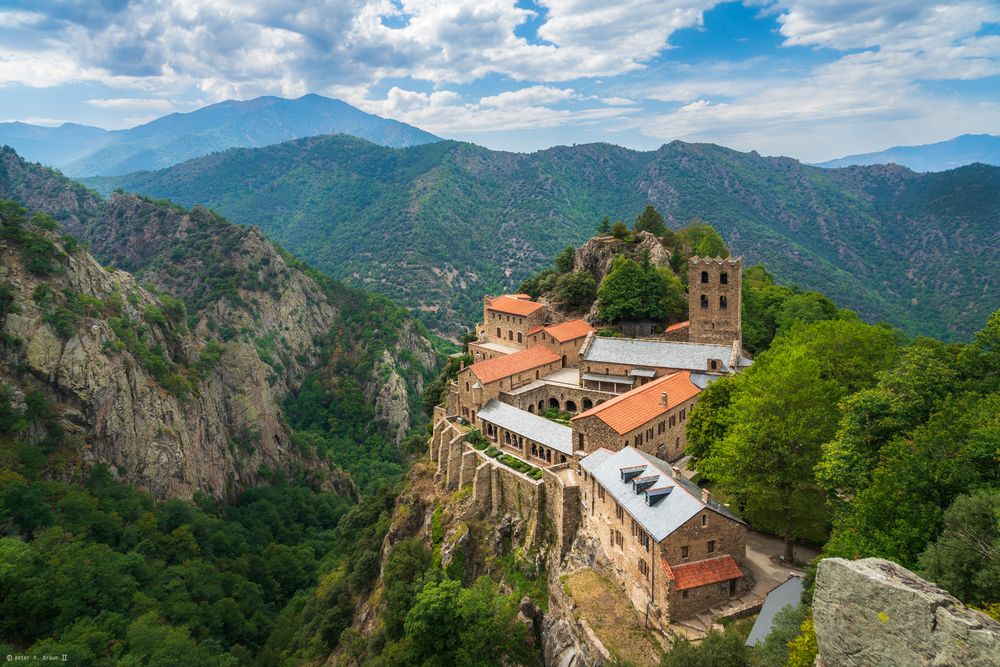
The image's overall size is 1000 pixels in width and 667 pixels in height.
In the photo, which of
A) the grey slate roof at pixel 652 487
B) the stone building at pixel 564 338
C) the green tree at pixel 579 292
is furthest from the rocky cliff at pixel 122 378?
the grey slate roof at pixel 652 487

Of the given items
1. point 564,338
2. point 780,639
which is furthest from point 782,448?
point 564,338

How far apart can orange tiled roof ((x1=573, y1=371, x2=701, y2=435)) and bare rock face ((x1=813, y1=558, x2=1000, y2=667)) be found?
25003 mm

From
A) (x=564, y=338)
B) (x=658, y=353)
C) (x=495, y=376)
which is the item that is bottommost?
(x=495, y=376)

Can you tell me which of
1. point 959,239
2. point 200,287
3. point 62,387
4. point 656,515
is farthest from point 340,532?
point 959,239

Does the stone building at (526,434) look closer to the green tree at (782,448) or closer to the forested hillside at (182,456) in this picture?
the green tree at (782,448)

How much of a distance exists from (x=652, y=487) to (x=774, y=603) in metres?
7.05

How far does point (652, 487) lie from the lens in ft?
98.0

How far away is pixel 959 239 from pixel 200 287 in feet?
700

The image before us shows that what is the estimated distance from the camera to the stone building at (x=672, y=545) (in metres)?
27.2

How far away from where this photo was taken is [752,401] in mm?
31859

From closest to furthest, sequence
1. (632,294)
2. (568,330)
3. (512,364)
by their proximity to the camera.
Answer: (512,364) < (568,330) < (632,294)

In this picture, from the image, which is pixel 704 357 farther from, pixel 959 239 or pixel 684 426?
pixel 959 239

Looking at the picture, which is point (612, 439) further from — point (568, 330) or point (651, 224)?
point (651, 224)

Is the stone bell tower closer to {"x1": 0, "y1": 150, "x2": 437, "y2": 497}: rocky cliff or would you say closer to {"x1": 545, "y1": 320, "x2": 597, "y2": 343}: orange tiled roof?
{"x1": 545, "y1": 320, "x2": 597, "y2": 343}: orange tiled roof
